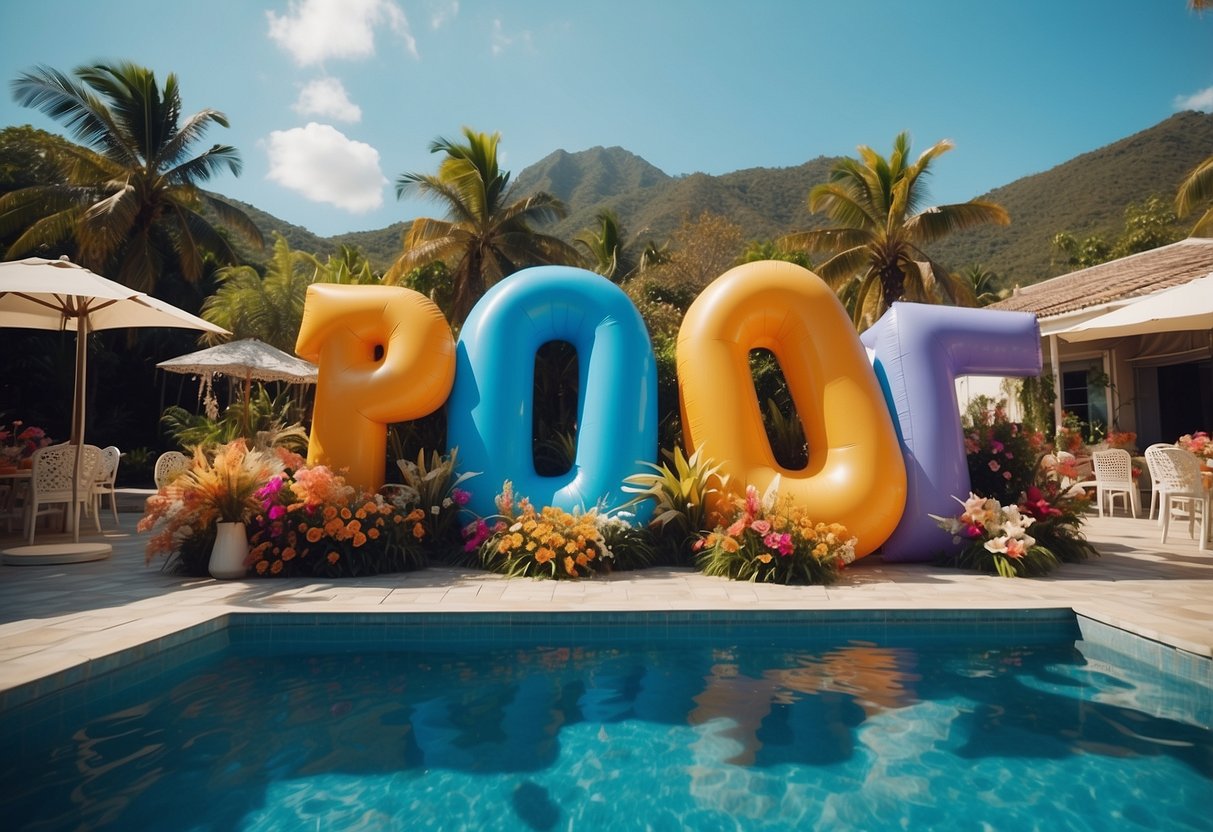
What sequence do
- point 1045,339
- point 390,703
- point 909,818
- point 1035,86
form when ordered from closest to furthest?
point 909,818 < point 390,703 < point 1035,86 < point 1045,339

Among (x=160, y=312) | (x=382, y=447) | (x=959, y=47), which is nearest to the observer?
(x=382, y=447)

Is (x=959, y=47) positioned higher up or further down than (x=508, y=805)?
higher up

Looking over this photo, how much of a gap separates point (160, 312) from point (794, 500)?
7.33m

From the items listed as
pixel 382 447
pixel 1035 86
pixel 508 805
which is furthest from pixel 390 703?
pixel 1035 86

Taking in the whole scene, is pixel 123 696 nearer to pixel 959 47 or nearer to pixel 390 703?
pixel 390 703

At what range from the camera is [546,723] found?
138 inches

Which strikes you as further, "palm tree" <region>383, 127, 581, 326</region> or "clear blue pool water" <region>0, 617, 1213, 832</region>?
"palm tree" <region>383, 127, 581, 326</region>

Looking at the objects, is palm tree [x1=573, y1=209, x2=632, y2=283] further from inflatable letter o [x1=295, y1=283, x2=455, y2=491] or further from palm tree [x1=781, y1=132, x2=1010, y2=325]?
inflatable letter o [x1=295, y1=283, x2=455, y2=491]

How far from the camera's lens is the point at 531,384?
717 cm

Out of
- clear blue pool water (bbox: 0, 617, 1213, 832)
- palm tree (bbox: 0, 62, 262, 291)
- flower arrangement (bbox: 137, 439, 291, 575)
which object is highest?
palm tree (bbox: 0, 62, 262, 291)

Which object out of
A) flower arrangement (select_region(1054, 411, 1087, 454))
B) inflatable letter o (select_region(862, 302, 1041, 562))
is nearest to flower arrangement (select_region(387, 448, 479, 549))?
inflatable letter o (select_region(862, 302, 1041, 562))

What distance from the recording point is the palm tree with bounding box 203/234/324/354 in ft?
71.5

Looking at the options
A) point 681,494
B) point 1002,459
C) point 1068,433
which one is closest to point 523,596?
point 681,494

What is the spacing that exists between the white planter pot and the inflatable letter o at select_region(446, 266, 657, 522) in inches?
82.4
